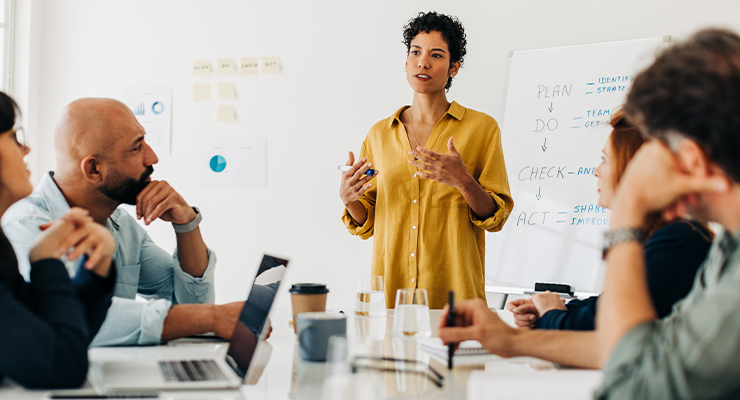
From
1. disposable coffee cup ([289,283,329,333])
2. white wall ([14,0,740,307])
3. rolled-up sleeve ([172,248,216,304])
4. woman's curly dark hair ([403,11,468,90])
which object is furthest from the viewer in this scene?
white wall ([14,0,740,307])

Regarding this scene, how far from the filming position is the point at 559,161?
273cm

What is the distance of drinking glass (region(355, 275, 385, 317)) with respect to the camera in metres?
1.50

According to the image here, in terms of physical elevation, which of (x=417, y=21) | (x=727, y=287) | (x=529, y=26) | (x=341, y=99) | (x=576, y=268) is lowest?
(x=576, y=268)

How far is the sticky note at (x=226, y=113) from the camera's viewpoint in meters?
3.51

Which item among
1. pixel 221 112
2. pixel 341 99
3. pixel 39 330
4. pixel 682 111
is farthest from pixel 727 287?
pixel 221 112

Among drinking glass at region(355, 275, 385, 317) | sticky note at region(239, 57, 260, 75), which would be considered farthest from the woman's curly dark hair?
sticky note at region(239, 57, 260, 75)

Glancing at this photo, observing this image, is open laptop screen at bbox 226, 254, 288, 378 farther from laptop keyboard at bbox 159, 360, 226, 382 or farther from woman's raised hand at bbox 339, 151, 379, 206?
woman's raised hand at bbox 339, 151, 379, 206

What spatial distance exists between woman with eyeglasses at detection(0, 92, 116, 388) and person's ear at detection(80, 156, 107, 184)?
335 mm

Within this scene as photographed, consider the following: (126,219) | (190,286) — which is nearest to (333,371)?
(190,286)

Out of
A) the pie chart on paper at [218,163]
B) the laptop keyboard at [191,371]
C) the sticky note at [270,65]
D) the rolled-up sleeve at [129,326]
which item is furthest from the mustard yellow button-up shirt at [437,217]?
the pie chart on paper at [218,163]

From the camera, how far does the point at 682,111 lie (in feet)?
2.27

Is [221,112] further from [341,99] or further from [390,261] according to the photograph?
[390,261]

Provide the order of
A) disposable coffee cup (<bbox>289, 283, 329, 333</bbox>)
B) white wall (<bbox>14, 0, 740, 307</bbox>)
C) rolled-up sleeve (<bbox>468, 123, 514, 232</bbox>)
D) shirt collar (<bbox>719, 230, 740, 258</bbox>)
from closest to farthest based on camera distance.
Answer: shirt collar (<bbox>719, 230, 740, 258</bbox>) < disposable coffee cup (<bbox>289, 283, 329, 333</bbox>) < rolled-up sleeve (<bbox>468, 123, 514, 232</bbox>) < white wall (<bbox>14, 0, 740, 307</bbox>)

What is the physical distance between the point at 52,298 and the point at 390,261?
133 centimetres
